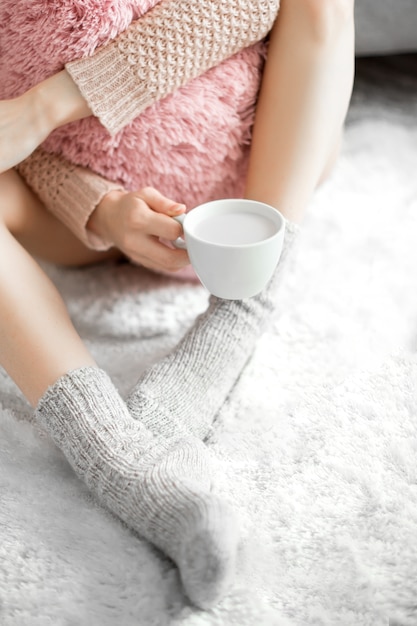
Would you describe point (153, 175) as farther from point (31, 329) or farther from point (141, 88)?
point (31, 329)

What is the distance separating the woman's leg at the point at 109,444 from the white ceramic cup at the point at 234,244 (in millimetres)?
141

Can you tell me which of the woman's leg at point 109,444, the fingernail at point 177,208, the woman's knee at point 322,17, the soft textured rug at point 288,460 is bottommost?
the soft textured rug at point 288,460

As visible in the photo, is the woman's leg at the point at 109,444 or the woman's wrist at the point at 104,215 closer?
the woman's leg at the point at 109,444

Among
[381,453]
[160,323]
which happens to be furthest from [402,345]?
[160,323]

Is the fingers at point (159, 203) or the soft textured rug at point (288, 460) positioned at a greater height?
the fingers at point (159, 203)

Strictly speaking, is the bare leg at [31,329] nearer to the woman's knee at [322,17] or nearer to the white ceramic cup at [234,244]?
the white ceramic cup at [234,244]

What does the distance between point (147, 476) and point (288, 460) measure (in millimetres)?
151

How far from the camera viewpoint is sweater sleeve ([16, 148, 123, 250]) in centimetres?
82

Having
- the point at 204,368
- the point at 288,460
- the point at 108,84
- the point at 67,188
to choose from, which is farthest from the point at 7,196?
the point at 288,460

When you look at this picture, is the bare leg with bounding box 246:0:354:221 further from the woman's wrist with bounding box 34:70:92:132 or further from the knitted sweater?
the woman's wrist with bounding box 34:70:92:132

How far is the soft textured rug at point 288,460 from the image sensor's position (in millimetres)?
592

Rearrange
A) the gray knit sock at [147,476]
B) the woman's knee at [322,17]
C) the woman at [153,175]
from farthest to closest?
the woman's knee at [322,17] < the woman at [153,175] < the gray knit sock at [147,476]

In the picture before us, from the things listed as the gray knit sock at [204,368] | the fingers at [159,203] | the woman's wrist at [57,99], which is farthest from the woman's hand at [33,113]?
the gray knit sock at [204,368]

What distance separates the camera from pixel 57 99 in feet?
2.51
